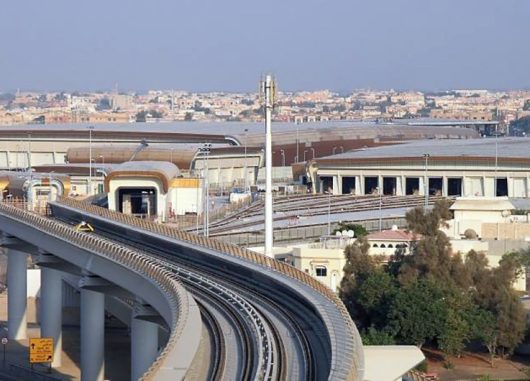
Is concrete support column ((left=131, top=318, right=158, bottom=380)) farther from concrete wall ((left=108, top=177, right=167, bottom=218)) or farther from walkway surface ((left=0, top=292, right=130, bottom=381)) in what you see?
concrete wall ((left=108, top=177, right=167, bottom=218))

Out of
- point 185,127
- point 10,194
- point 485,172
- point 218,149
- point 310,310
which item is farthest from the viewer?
point 185,127

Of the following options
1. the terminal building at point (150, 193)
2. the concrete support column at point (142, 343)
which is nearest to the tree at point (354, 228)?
the terminal building at point (150, 193)

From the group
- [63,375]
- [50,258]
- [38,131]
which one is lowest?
[63,375]

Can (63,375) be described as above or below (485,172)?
below

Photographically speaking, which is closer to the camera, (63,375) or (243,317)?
(243,317)

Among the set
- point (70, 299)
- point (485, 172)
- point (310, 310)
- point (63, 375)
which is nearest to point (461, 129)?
point (485, 172)

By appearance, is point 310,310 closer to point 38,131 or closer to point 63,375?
point 63,375

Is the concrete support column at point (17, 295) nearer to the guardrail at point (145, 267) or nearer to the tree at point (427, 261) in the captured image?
the guardrail at point (145, 267)
